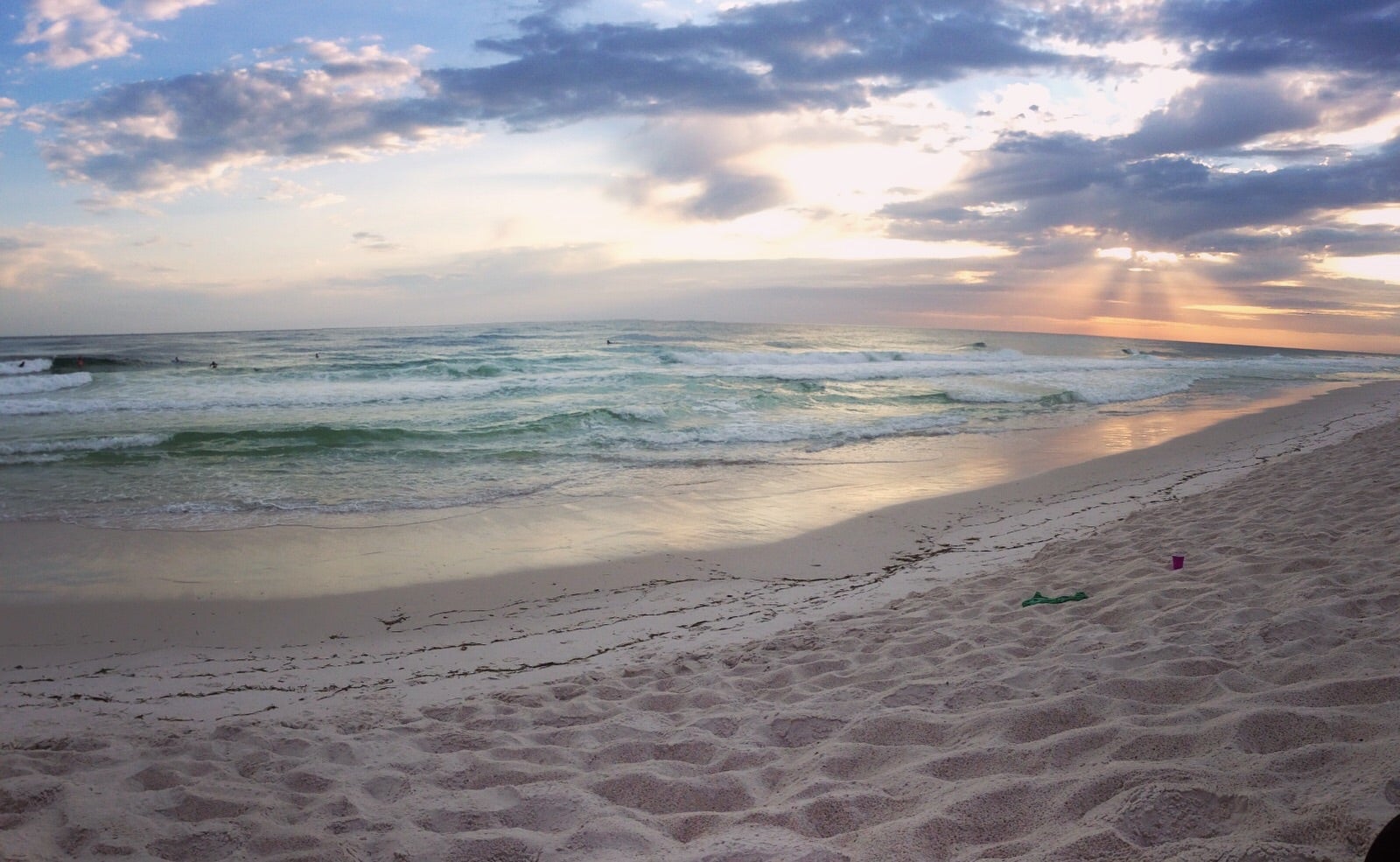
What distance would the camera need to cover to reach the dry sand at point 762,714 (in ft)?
7.89

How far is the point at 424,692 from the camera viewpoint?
4.19m

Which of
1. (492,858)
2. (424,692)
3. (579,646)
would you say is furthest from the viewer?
(579,646)

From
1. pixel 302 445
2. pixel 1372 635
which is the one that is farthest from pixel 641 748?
pixel 302 445

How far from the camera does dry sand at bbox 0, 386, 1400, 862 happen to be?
2.40 m

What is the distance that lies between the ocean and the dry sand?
8.15 ft

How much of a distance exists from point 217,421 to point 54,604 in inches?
458

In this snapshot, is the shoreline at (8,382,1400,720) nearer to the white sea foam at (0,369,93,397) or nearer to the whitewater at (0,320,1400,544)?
the whitewater at (0,320,1400,544)

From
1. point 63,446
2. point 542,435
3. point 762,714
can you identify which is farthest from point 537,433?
point 762,714

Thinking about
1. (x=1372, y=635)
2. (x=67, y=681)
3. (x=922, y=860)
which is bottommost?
(x=67, y=681)

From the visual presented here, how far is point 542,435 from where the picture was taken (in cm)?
1401

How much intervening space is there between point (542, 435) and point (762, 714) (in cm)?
1107

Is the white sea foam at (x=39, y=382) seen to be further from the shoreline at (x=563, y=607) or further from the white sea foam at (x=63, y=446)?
the shoreline at (x=563, y=607)

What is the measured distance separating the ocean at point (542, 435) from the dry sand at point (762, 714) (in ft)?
8.15

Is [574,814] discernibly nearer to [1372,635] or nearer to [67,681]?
[1372,635]
